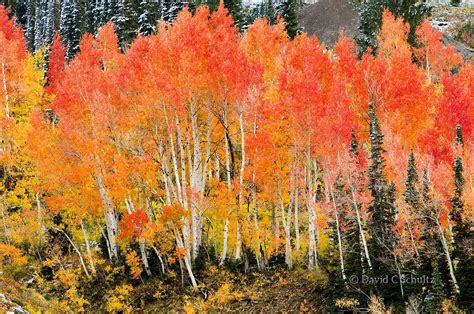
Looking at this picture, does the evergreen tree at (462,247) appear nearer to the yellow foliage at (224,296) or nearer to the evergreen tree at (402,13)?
the yellow foliage at (224,296)

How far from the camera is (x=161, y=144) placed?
2306 cm

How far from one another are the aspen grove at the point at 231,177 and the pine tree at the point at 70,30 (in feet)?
93.4

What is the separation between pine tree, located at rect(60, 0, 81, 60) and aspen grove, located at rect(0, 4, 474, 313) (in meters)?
28.5

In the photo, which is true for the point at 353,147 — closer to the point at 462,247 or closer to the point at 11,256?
the point at 462,247

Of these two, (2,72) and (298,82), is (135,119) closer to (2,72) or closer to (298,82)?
(298,82)

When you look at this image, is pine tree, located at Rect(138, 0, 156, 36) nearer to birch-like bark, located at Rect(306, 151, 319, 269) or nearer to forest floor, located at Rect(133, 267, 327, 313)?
birch-like bark, located at Rect(306, 151, 319, 269)

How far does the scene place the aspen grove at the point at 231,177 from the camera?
2055 centimetres

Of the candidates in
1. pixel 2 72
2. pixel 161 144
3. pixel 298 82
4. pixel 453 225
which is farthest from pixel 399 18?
pixel 2 72

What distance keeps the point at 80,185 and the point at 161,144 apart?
18.2 feet

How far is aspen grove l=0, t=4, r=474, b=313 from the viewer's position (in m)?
20.5

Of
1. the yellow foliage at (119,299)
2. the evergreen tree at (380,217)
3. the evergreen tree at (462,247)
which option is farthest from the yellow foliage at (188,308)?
the evergreen tree at (462,247)

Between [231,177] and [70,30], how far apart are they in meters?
39.6

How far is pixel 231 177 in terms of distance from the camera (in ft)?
80.4

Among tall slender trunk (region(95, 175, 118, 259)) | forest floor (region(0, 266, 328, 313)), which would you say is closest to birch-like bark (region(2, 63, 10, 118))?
tall slender trunk (region(95, 175, 118, 259))
